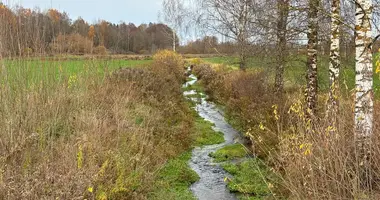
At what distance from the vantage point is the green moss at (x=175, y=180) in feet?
20.4

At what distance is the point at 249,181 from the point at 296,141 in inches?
130

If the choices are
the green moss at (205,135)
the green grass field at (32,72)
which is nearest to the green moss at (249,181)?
the green moss at (205,135)

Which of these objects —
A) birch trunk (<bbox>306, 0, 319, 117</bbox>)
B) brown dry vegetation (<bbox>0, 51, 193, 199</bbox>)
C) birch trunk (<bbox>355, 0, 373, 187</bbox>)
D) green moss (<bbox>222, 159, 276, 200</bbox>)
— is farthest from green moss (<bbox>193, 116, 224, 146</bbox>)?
birch trunk (<bbox>355, 0, 373, 187</bbox>)

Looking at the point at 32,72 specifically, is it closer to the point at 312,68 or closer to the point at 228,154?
the point at 228,154

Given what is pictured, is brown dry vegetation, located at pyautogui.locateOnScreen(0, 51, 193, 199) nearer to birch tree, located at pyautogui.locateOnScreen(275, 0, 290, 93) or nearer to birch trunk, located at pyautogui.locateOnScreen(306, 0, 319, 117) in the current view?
birch trunk, located at pyautogui.locateOnScreen(306, 0, 319, 117)

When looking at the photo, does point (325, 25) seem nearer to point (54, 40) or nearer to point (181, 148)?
point (181, 148)

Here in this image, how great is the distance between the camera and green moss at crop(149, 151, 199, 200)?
6.21 m

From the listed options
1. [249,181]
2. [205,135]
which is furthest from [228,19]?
[249,181]

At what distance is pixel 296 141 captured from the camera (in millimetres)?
4156

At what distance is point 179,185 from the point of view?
719 centimetres

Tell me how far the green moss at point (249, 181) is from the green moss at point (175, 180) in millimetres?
A: 939

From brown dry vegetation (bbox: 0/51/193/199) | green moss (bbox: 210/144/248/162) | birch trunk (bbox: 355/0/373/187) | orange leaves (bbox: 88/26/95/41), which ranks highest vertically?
orange leaves (bbox: 88/26/95/41)

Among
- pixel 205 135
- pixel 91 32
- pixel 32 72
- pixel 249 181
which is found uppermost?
pixel 91 32

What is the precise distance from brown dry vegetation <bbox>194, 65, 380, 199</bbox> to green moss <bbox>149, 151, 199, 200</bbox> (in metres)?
1.72
